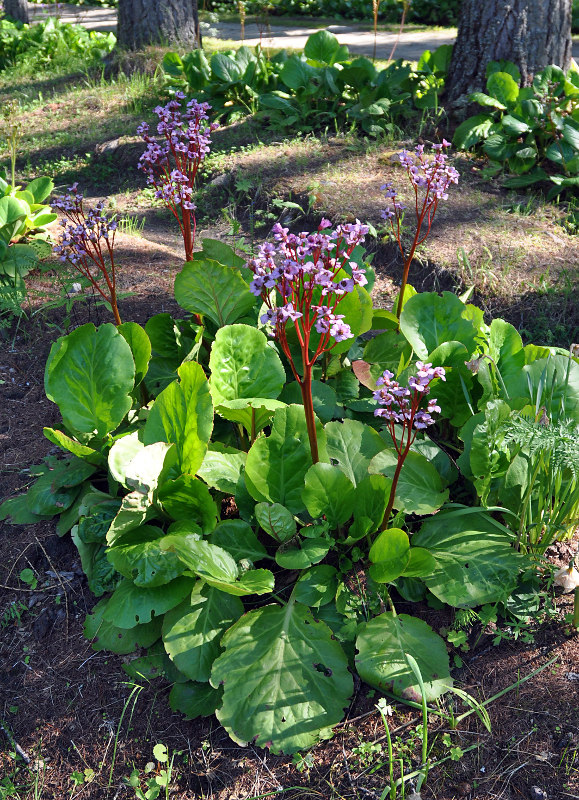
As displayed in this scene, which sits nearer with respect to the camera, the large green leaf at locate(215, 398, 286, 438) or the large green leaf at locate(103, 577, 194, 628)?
the large green leaf at locate(103, 577, 194, 628)

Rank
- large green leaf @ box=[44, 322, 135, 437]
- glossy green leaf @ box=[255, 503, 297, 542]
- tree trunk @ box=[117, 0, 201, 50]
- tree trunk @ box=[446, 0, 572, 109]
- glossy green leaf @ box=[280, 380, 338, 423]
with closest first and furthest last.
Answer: glossy green leaf @ box=[255, 503, 297, 542] < large green leaf @ box=[44, 322, 135, 437] < glossy green leaf @ box=[280, 380, 338, 423] < tree trunk @ box=[446, 0, 572, 109] < tree trunk @ box=[117, 0, 201, 50]

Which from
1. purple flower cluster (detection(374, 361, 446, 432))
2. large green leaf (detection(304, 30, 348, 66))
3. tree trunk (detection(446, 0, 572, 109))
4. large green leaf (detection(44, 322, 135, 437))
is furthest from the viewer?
large green leaf (detection(304, 30, 348, 66))

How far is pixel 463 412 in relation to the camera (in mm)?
2666

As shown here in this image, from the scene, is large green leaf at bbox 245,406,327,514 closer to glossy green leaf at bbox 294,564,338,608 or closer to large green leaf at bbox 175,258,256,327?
glossy green leaf at bbox 294,564,338,608

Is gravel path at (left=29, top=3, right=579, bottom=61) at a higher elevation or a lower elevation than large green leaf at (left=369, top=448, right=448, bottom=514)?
higher

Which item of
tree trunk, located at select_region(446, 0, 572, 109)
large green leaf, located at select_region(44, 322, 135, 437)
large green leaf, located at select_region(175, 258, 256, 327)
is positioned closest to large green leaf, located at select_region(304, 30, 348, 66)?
tree trunk, located at select_region(446, 0, 572, 109)

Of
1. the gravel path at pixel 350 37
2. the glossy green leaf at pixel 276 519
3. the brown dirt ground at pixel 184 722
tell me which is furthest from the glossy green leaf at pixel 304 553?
the gravel path at pixel 350 37

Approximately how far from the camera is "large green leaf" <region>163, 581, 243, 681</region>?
2.13 m

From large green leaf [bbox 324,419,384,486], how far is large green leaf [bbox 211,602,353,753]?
530 mm

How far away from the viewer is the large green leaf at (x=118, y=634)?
2.26 meters

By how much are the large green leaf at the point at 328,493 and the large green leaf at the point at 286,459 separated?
3.8 inches

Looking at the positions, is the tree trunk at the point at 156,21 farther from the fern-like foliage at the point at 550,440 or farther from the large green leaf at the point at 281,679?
the large green leaf at the point at 281,679

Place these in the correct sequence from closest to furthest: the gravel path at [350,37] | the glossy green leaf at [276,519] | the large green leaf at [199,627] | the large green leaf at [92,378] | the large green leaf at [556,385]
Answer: the large green leaf at [199,627] → the glossy green leaf at [276,519] → the large green leaf at [556,385] → the large green leaf at [92,378] → the gravel path at [350,37]

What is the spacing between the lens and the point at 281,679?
2076 mm
